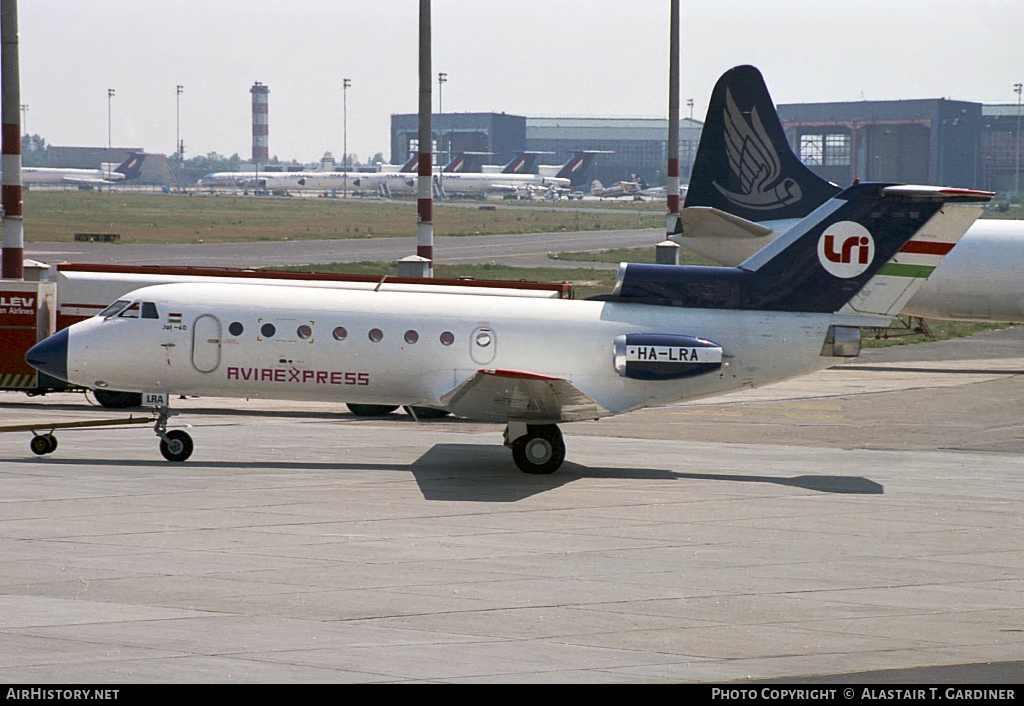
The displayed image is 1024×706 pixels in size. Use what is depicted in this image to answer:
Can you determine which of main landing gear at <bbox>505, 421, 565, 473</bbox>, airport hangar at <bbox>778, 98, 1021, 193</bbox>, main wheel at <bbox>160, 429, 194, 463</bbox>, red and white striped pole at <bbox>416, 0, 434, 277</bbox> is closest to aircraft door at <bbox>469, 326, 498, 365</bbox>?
main landing gear at <bbox>505, 421, 565, 473</bbox>

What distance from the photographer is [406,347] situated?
2138 cm

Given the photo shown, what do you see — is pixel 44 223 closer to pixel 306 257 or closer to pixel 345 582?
pixel 306 257

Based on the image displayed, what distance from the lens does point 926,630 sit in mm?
12516

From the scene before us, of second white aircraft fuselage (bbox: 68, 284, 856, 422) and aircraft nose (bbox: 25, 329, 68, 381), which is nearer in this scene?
second white aircraft fuselage (bbox: 68, 284, 856, 422)

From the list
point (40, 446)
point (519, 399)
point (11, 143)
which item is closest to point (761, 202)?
point (519, 399)

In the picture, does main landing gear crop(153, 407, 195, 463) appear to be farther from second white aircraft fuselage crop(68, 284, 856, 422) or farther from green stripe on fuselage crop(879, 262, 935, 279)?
green stripe on fuselage crop(879, 262, 935, 279)

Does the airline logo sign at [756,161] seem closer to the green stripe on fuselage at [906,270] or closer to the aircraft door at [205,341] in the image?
the green stripe on fuselage at [906,270]

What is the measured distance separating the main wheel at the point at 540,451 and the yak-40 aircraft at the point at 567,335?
26 millimetres

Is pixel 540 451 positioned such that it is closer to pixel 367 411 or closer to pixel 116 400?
pixel 367 411

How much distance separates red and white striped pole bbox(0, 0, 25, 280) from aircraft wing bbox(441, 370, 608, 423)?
16391 mm

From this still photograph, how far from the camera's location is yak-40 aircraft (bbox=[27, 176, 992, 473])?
2117 centimetres

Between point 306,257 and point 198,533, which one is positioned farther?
point 306,257

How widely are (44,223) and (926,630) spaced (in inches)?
4160

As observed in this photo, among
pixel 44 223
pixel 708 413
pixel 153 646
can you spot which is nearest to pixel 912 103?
pixel 44 223
